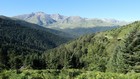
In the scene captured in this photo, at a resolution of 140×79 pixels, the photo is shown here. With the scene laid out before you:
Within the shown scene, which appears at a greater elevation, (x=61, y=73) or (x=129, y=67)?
(x=61, y=73)

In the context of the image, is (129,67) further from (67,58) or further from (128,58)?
(67,58)

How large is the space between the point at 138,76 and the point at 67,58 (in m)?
137

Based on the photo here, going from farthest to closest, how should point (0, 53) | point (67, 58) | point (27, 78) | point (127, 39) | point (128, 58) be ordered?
point (0, 53) → point (67, 58) → point (127, 39) → point (128, 58) → point (27, 78)

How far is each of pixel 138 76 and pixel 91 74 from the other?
2.85 meters

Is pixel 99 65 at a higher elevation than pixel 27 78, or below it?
below

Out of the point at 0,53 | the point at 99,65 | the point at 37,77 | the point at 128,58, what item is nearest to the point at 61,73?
the point at 37,77

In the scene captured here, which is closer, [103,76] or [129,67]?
[103,76]

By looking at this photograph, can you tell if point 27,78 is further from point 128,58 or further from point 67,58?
point 67,58

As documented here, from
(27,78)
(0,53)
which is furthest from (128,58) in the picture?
(0,53)

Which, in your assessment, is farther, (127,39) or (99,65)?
(99,65)

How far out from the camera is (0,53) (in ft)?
555

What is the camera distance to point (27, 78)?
15648 mm

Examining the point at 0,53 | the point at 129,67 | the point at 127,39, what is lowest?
the point at 0,53

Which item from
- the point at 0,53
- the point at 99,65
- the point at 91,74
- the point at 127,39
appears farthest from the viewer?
the point at 0,53
